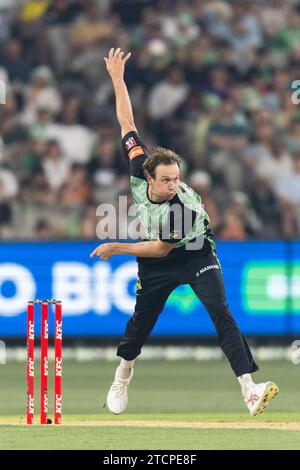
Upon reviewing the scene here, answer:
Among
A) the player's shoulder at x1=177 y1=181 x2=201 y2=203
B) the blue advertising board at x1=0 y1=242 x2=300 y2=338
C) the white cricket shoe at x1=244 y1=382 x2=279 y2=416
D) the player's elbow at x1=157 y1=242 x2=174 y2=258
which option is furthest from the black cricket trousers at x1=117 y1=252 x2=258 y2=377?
the blue advertising board at x1=0 y1=242 x2=300 y2=338

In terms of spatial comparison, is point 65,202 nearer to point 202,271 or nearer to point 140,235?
point 140,235

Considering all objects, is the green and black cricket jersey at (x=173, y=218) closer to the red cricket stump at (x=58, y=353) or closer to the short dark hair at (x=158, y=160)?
the short dark hair at (x=158, y=160)

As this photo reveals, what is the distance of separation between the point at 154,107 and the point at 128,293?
3572 mm

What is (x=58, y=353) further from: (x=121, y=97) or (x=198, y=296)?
(x=121, y=97)

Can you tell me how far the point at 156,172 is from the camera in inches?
349

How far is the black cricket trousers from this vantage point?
897cm

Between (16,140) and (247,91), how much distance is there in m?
3.04

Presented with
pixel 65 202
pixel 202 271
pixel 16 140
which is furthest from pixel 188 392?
pixel 16 140

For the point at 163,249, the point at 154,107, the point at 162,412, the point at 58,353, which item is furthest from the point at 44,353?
the point at 154,107

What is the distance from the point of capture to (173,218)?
8836 mm

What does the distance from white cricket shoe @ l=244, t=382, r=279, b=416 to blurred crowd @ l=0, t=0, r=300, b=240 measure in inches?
249

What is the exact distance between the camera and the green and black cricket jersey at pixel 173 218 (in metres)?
8.86

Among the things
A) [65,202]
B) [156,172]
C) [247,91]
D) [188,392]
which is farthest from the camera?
[247,91]

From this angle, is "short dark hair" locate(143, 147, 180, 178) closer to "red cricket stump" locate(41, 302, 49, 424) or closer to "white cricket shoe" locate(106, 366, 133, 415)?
"red cricket stump" locate(41, 302, 49, 424)
